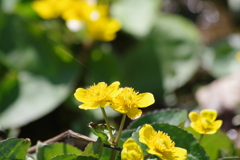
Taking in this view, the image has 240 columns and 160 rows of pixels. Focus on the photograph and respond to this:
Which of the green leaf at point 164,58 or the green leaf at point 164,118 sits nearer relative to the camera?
the green leaf at point 164,118

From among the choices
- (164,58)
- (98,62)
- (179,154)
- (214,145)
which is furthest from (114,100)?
(164,58)

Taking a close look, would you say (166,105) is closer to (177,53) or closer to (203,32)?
(177,53)

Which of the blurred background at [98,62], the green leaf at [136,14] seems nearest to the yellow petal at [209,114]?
the blurred background at [98,62]

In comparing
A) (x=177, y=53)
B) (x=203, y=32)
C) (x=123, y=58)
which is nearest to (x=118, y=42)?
(x=123, y=58)

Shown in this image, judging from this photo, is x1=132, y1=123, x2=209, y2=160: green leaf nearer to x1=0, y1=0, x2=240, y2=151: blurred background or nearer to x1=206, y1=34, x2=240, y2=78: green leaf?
x1=0, y1=0, x2=240, y2=151: blurred background

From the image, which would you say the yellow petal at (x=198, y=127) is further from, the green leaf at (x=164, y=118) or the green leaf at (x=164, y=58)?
the green leaf at (x=164, y=58)
